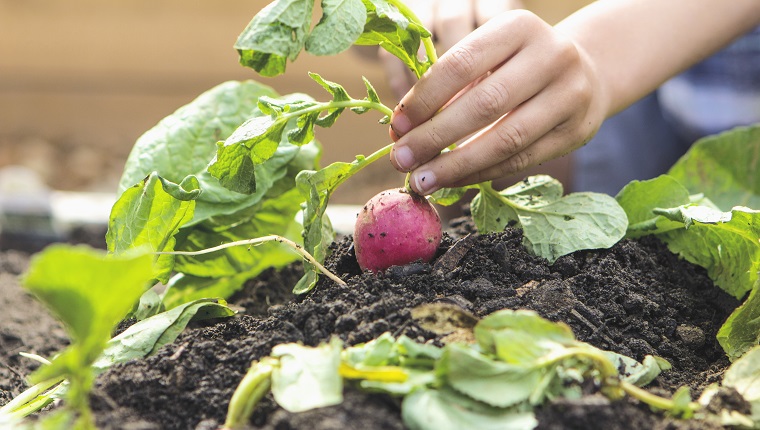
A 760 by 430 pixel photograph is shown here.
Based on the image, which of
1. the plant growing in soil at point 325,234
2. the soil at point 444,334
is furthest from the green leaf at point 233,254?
the soil at point 444,334

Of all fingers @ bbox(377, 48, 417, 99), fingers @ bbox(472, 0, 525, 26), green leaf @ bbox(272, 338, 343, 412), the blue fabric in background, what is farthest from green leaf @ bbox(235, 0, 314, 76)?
the blue fabric in background

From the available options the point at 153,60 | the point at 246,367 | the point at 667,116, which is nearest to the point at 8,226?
the point at 246,367

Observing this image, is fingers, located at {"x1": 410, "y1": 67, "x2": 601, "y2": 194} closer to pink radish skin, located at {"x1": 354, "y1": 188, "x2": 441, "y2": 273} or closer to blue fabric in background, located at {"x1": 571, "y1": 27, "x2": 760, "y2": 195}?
pink radish skin, located at {"x1": 354, "y1": 188, "x2": 441, "y2": 273}

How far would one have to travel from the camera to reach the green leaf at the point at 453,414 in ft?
2.86

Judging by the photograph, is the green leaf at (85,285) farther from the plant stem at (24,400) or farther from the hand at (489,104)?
the hand at (489,104)

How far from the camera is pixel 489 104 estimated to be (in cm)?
128

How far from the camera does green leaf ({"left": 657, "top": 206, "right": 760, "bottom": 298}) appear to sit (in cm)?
131

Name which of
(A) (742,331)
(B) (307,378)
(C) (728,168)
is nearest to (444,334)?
(B) (307,378)

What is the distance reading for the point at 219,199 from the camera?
1.60 m

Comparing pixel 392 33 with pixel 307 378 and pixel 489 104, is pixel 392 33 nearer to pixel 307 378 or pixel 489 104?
pixel 489 104

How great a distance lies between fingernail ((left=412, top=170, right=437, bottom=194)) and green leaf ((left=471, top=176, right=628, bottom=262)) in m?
0.21

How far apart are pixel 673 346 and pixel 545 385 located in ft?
1.50

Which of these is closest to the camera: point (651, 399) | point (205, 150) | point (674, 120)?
point (651, 399)

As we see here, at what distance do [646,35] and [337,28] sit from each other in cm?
91
